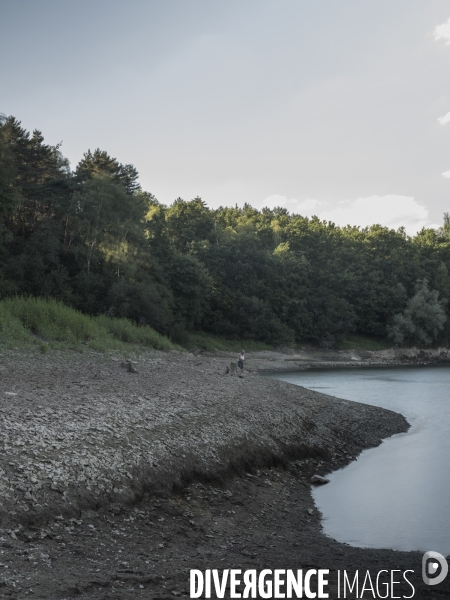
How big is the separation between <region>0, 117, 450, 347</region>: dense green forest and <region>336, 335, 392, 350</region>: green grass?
1545 mm

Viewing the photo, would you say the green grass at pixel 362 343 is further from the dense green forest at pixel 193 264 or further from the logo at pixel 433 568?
the logo at pixel 433 568

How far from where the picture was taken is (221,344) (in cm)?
7081

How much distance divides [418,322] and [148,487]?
291 feet

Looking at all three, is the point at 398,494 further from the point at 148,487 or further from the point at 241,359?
the point at 241,359

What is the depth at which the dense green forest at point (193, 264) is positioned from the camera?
52.7 meters

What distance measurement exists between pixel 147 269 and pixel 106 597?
55.4 meters

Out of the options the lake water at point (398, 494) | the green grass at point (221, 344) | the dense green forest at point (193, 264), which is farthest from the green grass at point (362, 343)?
the lake water at point (398, 494)

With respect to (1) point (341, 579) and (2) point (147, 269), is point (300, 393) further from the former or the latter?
→ (2) point (147, 269)

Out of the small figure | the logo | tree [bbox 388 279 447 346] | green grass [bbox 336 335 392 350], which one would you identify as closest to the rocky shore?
the logo

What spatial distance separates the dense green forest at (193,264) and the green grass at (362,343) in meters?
1.55

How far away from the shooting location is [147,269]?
202 ft

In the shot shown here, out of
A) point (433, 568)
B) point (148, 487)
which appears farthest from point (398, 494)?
point (148, 487)

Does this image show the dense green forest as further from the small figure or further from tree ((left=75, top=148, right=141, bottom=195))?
the small figure

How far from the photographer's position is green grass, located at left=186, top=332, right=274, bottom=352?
218 feet
